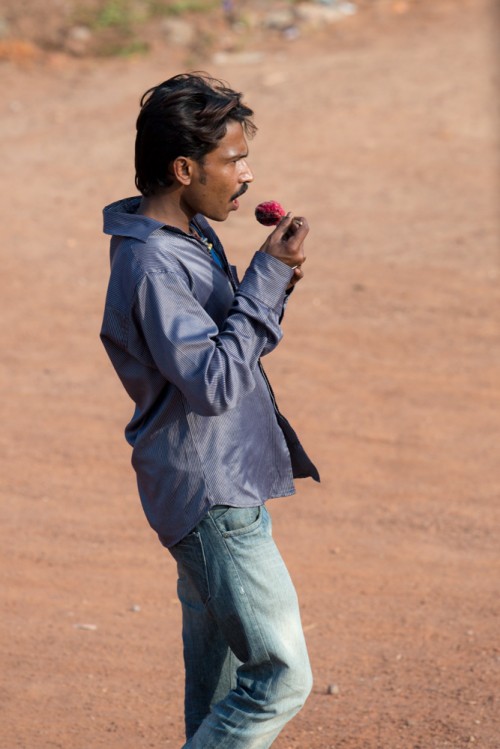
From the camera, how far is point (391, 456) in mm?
5832

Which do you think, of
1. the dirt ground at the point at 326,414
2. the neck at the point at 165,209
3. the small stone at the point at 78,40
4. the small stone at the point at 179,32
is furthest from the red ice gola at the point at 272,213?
the small stone at the point at 78,40

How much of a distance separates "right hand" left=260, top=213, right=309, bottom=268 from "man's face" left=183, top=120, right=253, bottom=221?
14 centimetres

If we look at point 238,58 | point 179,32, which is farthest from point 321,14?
point 179,32

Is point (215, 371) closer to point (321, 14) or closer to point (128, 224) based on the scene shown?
point (128, 224)

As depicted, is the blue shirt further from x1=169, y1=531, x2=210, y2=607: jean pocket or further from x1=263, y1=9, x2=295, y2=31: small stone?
x1=263, y1=9, x2=295, y2=31: small stone

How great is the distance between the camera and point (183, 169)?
253 cm

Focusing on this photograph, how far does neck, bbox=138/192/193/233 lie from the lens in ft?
8.46

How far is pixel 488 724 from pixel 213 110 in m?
2.26

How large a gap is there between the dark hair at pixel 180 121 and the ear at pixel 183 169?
0.4 inches

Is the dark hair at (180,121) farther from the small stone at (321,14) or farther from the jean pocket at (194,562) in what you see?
the small stone at (321,14)

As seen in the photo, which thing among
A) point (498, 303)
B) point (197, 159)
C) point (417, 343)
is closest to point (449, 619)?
point (197, 159)

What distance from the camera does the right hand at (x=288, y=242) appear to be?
248 cm

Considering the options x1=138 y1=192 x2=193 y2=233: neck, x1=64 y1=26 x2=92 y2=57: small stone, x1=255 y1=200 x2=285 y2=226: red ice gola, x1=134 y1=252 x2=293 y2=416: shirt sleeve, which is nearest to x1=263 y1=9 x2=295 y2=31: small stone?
x1=64 y1=26 x2=92 y2=57: small stone

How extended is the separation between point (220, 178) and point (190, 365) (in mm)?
468
